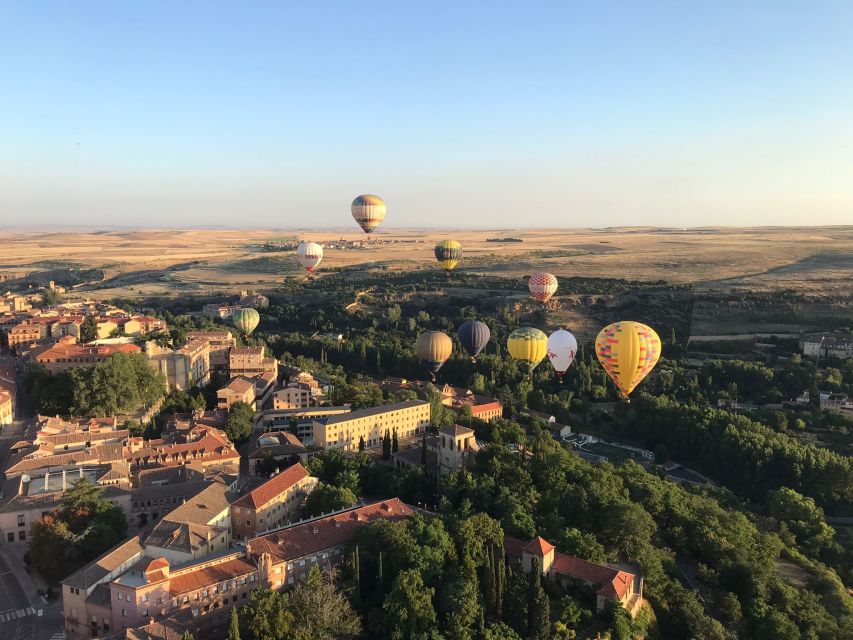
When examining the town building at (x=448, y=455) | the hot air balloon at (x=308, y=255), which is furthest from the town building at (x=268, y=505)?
the hot air balloon at (x=308, y=255)

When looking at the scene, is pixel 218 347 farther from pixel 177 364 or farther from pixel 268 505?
pixel 268 505

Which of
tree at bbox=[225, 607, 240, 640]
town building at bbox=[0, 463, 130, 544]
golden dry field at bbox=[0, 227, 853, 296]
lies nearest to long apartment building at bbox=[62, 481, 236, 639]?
tree at bbox=[225, 607, 240, 640]

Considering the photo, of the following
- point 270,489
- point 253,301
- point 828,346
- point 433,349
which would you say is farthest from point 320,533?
point 253,301

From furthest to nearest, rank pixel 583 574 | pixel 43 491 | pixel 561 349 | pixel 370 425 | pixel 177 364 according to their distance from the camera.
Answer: pixel 561 349
pixel 177 364
pixel 370 425
pixel 43 491
pixel 583 574

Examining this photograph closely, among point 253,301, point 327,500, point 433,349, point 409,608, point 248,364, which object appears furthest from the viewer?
point 253,301

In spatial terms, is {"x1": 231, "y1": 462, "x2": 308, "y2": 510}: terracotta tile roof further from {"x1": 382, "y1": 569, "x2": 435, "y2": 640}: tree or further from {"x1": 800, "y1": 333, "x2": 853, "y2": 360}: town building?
{"x1": 800, "y1": 333, "x2": 853, "y2": 360}: town building

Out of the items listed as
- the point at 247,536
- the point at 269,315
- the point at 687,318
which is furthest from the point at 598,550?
the point at 269,315
